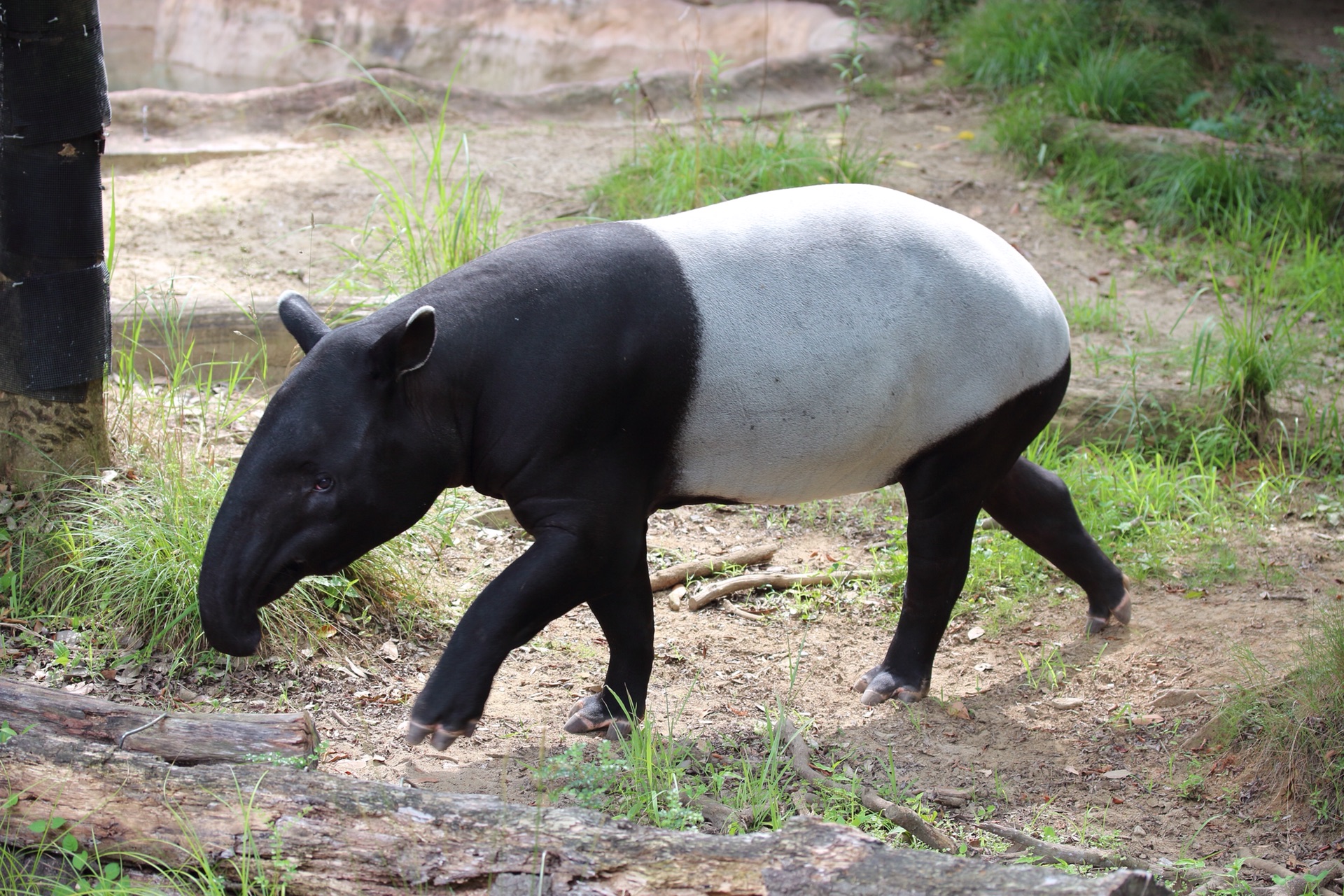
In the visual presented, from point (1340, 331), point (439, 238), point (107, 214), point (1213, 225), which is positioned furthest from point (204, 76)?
point (1340, 331)

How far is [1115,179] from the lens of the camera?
8.56 metres

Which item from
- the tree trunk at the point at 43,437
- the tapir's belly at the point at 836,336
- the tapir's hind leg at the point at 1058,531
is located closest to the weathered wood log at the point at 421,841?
the tapir's belly at the point at 836,336

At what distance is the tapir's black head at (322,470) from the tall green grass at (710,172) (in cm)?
401

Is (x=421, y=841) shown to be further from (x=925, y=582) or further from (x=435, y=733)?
(x=925, y=582)

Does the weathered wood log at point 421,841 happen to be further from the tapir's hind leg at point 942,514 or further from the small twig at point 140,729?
the tapir's hind leg at point 942,514

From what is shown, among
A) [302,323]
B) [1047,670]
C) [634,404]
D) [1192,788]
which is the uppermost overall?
[302,323]

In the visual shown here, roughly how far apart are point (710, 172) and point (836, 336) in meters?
4.10

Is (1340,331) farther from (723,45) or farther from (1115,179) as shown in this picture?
(723,45)

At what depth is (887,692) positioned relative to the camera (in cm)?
413

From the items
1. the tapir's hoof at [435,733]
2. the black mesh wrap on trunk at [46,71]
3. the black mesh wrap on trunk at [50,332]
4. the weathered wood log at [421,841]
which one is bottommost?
the tapir's hoof at [435,733]

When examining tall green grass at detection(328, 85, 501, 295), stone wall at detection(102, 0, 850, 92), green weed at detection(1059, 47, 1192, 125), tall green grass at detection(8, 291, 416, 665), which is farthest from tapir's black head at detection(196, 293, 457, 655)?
stone wall at detection(102, 0, 850, 92)

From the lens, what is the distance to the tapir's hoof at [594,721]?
3840 millimetres

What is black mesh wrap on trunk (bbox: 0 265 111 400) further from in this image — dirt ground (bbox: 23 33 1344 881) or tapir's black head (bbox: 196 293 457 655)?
tapir's black head (bbox: 196 293 457 655)

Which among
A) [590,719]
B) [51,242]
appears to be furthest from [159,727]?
[51,242]
